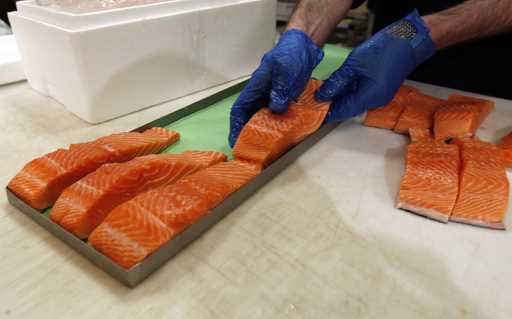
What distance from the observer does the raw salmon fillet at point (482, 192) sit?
1792 mm

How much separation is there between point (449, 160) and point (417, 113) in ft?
1.88

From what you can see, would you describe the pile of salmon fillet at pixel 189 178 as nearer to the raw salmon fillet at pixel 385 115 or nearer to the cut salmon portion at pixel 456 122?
the cut salmon portion at pixel 456 122

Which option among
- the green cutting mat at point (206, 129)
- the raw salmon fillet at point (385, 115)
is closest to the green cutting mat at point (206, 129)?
the green cutting mat at point (206, 129)

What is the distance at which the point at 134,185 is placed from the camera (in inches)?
66.4

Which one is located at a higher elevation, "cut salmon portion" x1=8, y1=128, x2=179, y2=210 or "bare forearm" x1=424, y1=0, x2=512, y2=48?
"bare forearm" x1=424, y1=0, x2=512, y2=48

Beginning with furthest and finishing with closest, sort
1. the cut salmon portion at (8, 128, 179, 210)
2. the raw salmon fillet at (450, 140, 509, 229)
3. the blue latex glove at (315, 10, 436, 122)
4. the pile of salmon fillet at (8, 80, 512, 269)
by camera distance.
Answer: the blue latex glove at (315, 10, 436, 122) < the raw salmon fillet at (450, 140, 509, 229) < the cut salmon portion at (8, 128, 179, 210) < the pile of salmon fillet at (8, 80, 512, 269)

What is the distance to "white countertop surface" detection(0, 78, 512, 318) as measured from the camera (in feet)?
4.52

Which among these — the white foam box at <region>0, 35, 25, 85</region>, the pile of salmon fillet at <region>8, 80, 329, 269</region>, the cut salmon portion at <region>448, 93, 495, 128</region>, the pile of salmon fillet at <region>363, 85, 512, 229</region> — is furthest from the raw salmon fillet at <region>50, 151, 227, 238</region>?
the cut salmon portion at <region>448, 93, 495, 128</region>

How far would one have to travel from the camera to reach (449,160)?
206 cm

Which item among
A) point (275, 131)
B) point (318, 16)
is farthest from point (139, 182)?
point (318, 16)

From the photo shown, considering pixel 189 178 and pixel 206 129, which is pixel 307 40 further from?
pixel 189 178

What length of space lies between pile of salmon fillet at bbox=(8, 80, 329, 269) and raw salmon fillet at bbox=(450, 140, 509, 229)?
849mm

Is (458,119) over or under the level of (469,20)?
under

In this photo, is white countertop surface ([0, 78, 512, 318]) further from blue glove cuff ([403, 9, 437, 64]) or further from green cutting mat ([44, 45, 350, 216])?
blue glove cuff ([403, 9, 437, 64])
